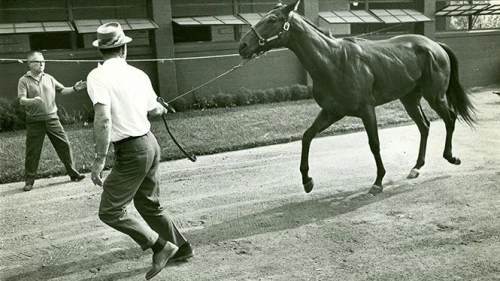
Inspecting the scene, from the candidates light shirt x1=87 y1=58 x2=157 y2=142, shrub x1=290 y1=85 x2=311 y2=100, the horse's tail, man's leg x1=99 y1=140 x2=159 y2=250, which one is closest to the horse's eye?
light shirt x1=87 y1=58 x2=157 y2=142

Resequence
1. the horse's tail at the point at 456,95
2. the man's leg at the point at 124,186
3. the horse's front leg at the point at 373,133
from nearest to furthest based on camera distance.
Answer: the man's leg at the point at 124,186 → the horse's front leg at the point at 373,133 → the horse's tail at the point at 456,95

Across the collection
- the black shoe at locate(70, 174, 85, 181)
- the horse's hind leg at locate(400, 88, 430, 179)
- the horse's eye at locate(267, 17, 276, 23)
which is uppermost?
the horse's eye at locate(267, 17, 276, 23)

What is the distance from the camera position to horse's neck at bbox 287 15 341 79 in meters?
6.68

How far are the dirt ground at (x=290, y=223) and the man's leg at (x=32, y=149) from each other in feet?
0.75

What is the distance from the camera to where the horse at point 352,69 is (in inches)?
258

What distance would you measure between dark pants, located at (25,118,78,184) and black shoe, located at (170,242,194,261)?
4.09 meters

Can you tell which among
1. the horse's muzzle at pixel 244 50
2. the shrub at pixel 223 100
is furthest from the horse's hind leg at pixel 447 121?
the shrub at pixel 223 100

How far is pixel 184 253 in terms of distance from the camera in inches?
195

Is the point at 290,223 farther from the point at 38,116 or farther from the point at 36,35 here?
the point at 36,35

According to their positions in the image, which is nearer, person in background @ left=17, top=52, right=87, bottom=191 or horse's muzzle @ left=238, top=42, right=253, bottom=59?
horse's muzzle @ left=238, top=42, right=253, bottom=59

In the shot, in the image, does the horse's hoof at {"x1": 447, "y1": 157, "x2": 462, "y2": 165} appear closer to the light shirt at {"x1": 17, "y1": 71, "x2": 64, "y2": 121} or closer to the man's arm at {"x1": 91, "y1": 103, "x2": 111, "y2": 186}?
the man's arm at {"x1": 91, "y1": 103, "x2": 111, "y2": 186}

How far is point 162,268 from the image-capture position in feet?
15.4

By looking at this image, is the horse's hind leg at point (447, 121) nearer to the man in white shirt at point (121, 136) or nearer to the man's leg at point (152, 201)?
the man's leg at point (152, 201)

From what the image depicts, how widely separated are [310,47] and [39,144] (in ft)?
14.8
